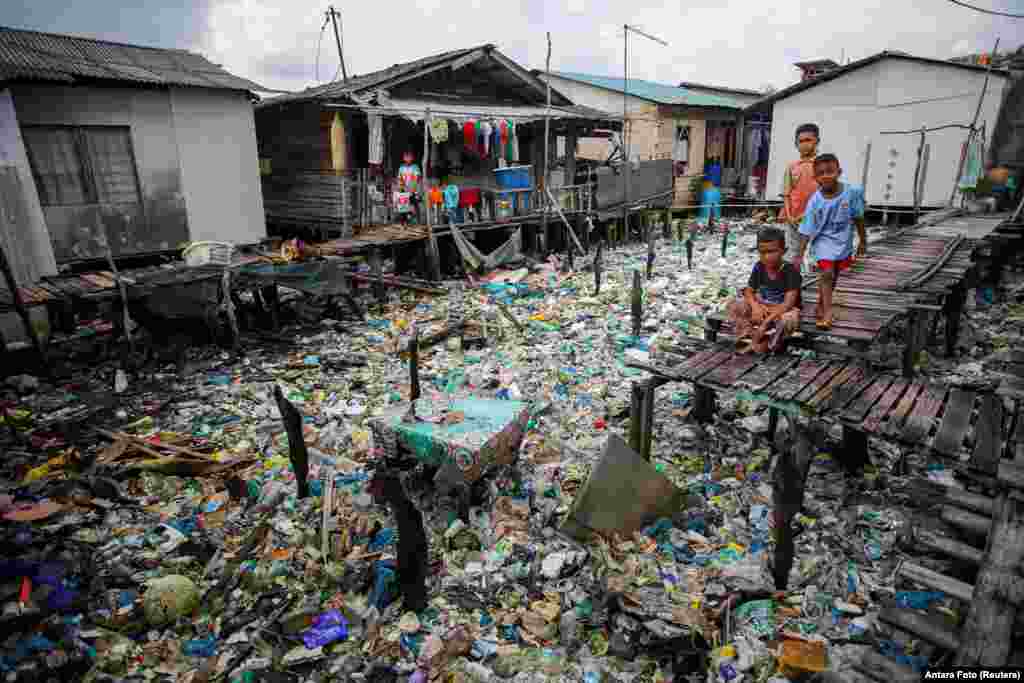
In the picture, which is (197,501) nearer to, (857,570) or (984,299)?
(857,570)

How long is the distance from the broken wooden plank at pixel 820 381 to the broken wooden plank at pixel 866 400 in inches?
10.7

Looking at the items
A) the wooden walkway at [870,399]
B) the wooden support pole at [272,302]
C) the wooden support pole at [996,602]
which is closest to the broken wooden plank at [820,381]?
the wooden walkway at [870,399]

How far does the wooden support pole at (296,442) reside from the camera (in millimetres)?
4582

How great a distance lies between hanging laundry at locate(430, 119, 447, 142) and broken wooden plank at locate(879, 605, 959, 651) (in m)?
10.9

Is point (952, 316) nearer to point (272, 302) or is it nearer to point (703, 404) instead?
point (703, 404)

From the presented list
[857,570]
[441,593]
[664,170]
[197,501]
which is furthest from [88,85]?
[664,170]

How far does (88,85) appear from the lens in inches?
374

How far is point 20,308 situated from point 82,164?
13.6 ft

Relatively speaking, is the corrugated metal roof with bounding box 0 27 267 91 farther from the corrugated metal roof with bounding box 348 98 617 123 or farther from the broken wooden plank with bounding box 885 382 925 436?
the broken wooden plank with bounding box 885 382 925 436

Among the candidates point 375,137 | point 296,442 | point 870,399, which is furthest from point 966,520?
point 375,137

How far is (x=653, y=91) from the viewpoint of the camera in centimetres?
2070

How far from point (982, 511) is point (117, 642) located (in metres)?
4.96

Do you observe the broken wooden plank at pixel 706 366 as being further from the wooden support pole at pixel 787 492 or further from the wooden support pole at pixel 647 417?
the wooden support pole at pixel 787 492

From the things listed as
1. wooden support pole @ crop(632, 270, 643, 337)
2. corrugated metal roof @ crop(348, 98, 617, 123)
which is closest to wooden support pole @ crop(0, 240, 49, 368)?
corrugated metal roof @ crop(348, 98, 617, 123)
